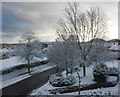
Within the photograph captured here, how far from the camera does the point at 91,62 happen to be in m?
16.4

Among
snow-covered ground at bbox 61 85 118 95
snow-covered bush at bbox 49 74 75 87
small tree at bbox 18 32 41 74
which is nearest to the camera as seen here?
snow-covered ground at bbox 61 85 118 95

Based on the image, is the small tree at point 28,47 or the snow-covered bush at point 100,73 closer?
the snow-covered bush at point 100,73

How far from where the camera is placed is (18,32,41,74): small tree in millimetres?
23188

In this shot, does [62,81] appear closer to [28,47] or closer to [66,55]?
[66,55]

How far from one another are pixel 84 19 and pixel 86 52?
3.56 metres

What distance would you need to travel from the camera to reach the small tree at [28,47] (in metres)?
23.2

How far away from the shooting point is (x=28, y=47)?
2341 cm

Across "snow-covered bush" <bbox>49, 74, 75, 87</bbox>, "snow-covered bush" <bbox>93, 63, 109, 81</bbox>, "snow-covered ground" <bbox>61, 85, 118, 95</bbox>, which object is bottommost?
"snow-covered ground" <bbox>61, 85, 118, 95</bbox>

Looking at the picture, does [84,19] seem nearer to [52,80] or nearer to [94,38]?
[94,38]

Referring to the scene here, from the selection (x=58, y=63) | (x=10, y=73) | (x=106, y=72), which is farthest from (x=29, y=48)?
(x=106, y=72)

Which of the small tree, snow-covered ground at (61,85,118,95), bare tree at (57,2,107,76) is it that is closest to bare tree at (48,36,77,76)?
bare tree at (57,2,107,76)

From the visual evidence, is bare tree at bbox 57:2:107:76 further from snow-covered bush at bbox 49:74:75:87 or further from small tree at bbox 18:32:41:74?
small tree at bbox 18:32:41:74

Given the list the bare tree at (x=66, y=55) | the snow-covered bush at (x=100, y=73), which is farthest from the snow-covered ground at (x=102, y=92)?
the bare tree at (x=66, y=55)

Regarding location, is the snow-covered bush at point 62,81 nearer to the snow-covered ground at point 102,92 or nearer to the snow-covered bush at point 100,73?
the snow-covered ground at point 102,92
